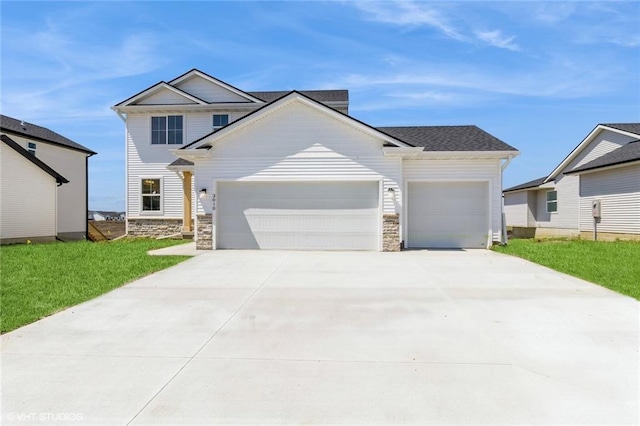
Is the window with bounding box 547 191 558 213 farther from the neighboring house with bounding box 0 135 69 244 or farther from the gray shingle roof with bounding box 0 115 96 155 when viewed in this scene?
the gray shingle roof with bounding box 0 115 96 155

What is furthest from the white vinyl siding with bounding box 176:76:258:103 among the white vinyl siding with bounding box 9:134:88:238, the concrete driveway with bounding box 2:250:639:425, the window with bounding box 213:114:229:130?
the concrete driveway with bounding box 2:250:639:425

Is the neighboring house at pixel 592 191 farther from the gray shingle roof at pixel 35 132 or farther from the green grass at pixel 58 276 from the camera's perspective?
the gray shingle roof at pixel 35 132

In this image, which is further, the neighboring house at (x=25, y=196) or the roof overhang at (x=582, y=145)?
the roof overhang at (x=582, y=145)

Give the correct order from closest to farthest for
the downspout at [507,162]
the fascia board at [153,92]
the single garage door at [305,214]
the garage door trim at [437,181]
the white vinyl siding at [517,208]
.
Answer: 1. the single garage door at [305,214]
2. the downspout at [507,162]
3. the garage door trim at [437,181]
4. the fascia board at [153,92]
5. the white vinyl siding at [517,208]

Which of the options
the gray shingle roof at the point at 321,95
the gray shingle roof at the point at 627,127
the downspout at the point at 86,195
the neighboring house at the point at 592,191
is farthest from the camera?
the downspout at the point at 86,195

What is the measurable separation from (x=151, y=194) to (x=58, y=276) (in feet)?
38.7

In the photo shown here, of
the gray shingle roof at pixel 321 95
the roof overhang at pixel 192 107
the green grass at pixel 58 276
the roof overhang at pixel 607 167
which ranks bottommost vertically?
the green grass at pixel 58 276

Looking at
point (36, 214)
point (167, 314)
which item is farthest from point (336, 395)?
point (36, 214)

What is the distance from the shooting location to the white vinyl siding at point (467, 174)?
13812 mm

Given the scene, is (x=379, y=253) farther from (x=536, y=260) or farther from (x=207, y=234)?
(x=207, y=234)

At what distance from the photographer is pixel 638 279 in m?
7.79

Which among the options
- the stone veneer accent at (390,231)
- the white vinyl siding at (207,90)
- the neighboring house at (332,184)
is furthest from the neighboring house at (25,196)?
the stone veneer accent at (390,231)

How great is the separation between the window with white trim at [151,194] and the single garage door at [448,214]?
12433 millimetres

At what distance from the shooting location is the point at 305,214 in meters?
13.2
